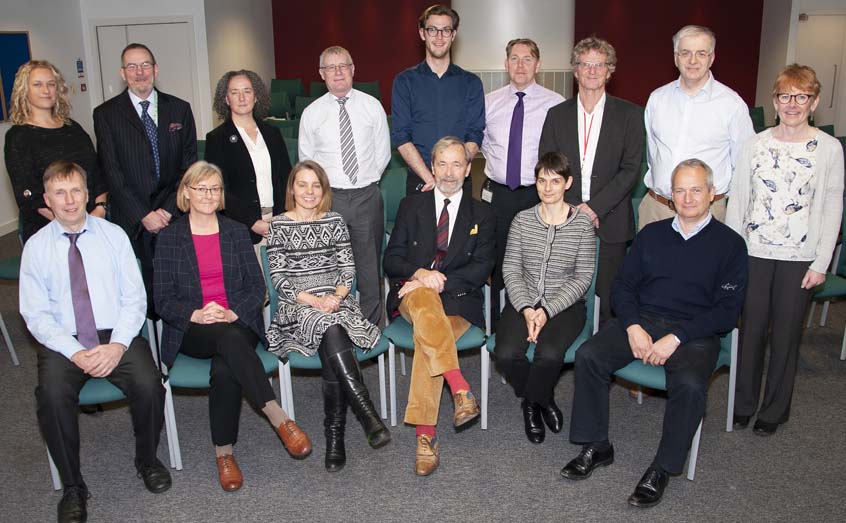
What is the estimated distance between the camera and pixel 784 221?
11.3 ft

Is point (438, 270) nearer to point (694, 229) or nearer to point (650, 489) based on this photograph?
point (694, 229)

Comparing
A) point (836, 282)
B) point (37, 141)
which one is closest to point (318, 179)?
point (37, 141)

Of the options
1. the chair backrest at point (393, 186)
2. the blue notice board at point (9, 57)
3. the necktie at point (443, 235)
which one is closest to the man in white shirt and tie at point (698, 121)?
the necktie at point (443, 235)

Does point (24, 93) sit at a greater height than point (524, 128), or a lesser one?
greater

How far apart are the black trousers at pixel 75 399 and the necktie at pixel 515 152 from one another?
90.0 inches

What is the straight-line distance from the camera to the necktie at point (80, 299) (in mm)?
3221

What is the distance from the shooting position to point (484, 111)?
4.37 metres

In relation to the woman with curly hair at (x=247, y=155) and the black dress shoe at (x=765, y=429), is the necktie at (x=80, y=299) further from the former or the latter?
the black dress shoe at (x=765, y=429)

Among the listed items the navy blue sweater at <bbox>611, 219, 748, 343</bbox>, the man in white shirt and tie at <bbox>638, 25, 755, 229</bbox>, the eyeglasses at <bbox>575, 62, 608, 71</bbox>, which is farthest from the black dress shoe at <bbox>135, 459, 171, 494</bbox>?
the eyeglasses at <bbox>575, 62, 608, 71</bbox>

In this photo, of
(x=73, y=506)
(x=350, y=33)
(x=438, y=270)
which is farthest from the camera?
(x=350, y=33)

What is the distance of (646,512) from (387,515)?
3.71 feet

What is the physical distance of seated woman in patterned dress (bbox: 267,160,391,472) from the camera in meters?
3.40

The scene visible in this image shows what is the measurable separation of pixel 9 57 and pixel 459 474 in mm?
7508

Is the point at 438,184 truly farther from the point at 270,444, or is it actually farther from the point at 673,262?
the point at 270,444
